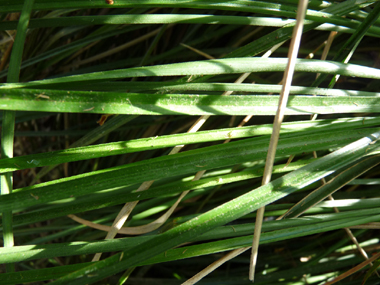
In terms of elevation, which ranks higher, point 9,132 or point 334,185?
point 9,132

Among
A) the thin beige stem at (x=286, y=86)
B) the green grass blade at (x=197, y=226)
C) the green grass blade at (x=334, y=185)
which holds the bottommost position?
the green grass blade at (x=197, y=226)

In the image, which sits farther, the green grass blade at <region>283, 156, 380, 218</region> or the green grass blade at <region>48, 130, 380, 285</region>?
the green grass blade at <region>283, 156, 380, 218</region>

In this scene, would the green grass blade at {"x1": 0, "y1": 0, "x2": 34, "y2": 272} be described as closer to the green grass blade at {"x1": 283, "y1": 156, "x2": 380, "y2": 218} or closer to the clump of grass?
the clump of grass

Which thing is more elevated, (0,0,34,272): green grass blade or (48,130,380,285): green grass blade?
(0,0,34,272): green grass blade

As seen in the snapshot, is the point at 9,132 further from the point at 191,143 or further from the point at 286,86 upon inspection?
the point at 286,86

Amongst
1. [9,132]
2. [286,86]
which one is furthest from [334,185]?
[9,132]

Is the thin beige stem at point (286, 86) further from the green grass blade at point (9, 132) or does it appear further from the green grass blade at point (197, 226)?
the green grass blade at point (9, 132)

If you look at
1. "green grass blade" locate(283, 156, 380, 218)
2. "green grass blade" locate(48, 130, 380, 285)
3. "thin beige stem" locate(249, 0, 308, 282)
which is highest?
"thin beige stem" locate(249, 0, 308, 282)

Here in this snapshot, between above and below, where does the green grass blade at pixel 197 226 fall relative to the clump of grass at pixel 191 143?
below

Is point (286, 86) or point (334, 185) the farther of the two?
point (334, 185)

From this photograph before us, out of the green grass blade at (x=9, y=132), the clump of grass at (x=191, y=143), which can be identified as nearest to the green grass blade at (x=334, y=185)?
the clump of grass at (x=191, y=143)

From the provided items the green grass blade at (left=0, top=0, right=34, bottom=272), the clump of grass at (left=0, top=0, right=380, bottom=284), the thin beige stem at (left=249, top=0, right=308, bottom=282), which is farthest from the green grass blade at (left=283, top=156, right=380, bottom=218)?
the green grass blade at (left=0, top=0, right=34, bottom=272)

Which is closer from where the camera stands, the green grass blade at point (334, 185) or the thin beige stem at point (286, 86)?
the thin beige stem at point (286, 86)
